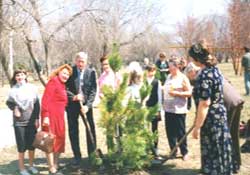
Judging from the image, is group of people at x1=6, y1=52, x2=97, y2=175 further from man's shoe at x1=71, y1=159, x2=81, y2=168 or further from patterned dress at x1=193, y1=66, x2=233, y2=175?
patterned dress at x1=193, y1=66, x2=233, y2=175

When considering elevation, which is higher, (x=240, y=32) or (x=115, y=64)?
(x=240, y=32)

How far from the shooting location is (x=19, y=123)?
21.0 feet

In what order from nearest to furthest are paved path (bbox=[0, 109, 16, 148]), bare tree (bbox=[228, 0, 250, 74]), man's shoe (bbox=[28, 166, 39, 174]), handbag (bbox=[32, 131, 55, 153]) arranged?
handbag (bbox=[32, 131, 55, 153]) < man's shoe (bbox=[28, 166, 39, 174]) < paved path (bbox=[0, 109, 16, 148]) < bare tree (bbox=[228, 0, 250, 74])

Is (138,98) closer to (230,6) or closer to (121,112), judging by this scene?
(121,112)

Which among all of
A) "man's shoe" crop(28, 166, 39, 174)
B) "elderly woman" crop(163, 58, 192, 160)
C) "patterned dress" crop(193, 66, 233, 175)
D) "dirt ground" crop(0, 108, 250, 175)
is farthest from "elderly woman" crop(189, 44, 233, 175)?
"man's shoe" crop(28, 166, 39, 174)

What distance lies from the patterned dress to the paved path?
15.0 ft

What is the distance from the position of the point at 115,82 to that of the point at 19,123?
1.49 meters

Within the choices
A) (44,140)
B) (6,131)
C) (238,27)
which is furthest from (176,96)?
(238,27)

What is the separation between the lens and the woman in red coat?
6348 millimetres

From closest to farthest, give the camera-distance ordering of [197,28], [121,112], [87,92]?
1. [121,112]
2. [87,92]
3. [197,28]

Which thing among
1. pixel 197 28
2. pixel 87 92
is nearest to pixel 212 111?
pixel 87 92

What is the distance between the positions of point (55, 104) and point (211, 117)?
2.18m

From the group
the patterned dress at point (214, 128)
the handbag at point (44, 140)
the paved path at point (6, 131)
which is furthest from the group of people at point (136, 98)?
the paved path at point (6, 131)

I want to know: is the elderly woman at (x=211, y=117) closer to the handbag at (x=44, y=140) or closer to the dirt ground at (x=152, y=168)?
the dirt ground at (x=152, y=168)
